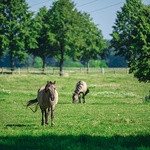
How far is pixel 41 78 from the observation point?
6322 cm

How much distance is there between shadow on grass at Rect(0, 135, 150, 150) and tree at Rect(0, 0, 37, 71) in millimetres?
62023

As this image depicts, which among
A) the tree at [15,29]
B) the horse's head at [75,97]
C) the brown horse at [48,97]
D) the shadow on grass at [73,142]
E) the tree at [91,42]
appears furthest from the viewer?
the tree at [91,42]

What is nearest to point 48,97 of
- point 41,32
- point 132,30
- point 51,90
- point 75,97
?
point 51,90

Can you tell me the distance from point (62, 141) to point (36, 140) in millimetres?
949

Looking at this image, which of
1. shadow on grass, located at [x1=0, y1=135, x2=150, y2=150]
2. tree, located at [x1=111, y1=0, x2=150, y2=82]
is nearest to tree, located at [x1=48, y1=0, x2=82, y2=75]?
tree, located at [x1=111, y1=0, x2=150, y2=82]

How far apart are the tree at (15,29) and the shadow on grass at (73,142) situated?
203ft

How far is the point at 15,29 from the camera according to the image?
77.4 metres

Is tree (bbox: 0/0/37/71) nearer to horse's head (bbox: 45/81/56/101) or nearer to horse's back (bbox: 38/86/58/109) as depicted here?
horse's back (bbox: 38/86/58/109)

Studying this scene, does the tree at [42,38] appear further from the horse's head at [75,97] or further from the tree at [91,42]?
the horse's head at [75,97]

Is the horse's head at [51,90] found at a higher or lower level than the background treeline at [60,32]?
lower

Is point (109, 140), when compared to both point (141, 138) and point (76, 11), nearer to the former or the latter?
point (141, 138)

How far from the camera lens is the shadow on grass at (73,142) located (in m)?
11.1

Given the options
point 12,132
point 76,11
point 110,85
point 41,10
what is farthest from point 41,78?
point 12,132

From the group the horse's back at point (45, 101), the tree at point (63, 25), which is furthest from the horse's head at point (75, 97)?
the tree at point (63, 25)
